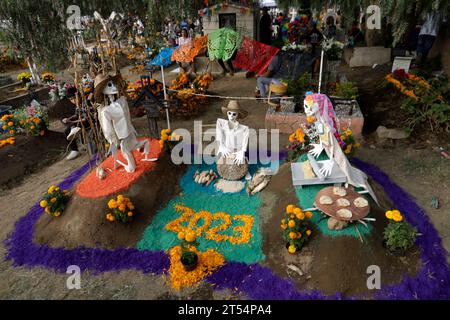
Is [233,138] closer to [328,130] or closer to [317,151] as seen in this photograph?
[317,151]

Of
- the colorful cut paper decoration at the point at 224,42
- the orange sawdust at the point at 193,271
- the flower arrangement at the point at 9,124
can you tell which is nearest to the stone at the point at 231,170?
the orange sawdust at the point at 193,271

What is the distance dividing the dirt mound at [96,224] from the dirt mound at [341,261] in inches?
84.8

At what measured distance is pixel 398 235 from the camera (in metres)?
4.14

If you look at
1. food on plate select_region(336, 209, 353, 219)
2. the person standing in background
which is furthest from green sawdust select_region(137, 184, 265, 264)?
the person standing in background

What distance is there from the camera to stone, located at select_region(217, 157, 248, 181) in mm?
6219

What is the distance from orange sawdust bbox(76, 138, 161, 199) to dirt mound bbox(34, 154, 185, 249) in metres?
0.11

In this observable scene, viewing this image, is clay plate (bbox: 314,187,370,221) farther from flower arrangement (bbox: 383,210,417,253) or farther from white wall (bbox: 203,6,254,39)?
white wall (bbox: 203,6,254,39)

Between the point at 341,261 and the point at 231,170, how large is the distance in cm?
273

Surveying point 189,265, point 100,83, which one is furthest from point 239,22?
point 189,265

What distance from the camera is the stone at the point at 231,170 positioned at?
20.4 ft

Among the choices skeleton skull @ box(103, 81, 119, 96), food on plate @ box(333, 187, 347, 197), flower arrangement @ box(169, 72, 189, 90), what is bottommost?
food on plate @ box(333, 187, 347, 197)

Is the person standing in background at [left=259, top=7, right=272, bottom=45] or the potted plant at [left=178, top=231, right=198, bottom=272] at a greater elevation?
the person standing in background at [left=259, top=7, right=272, bottom=45]

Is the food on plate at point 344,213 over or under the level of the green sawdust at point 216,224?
over

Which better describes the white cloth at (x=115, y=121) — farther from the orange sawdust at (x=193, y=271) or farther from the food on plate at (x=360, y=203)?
the food on plate at (x=360, y=203)
